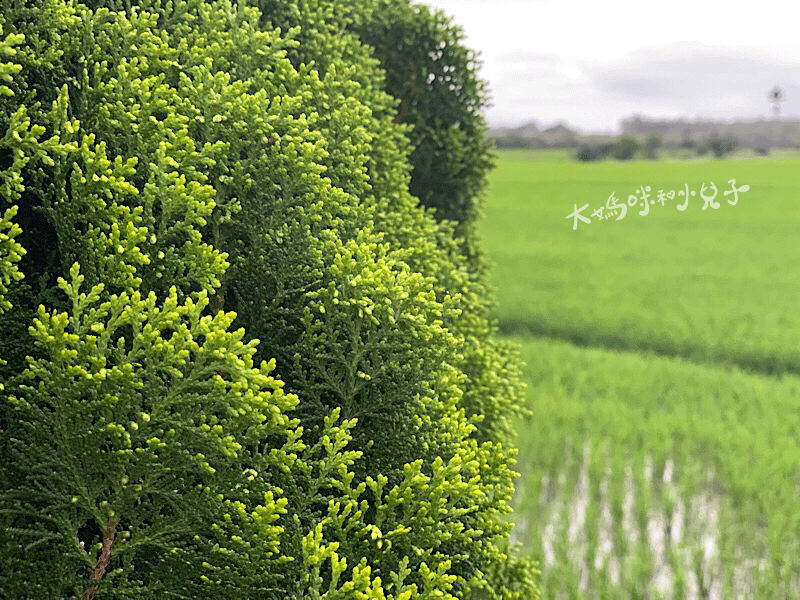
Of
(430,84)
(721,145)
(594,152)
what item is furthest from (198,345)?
(721,145)

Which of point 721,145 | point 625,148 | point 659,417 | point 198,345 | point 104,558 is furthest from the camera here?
point 625,148

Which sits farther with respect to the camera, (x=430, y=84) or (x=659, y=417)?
(x=659, y=417)

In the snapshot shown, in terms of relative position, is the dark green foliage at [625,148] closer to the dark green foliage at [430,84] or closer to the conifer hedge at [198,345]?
the dark green foliage at [430,84]

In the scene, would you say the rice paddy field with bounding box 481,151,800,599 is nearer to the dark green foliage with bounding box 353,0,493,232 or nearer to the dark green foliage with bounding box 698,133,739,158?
the dark green foliage with bounding box 353,0,493,232

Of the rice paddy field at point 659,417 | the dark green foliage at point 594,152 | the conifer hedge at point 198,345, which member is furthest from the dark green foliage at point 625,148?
the conifer hedge at point 198,345

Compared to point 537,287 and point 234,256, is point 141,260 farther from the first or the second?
point 537,287

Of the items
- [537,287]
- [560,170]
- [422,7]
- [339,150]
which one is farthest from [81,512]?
[560,170]

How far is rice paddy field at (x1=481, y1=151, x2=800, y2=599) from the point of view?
214 inches

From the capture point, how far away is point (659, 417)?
8.02 m

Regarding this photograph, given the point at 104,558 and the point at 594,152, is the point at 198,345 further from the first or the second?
the point at 594,152

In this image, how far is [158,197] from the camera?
2219 millimetres

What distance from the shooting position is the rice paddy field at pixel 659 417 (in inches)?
214

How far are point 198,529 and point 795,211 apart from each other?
27198 mm

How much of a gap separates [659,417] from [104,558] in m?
7.02
